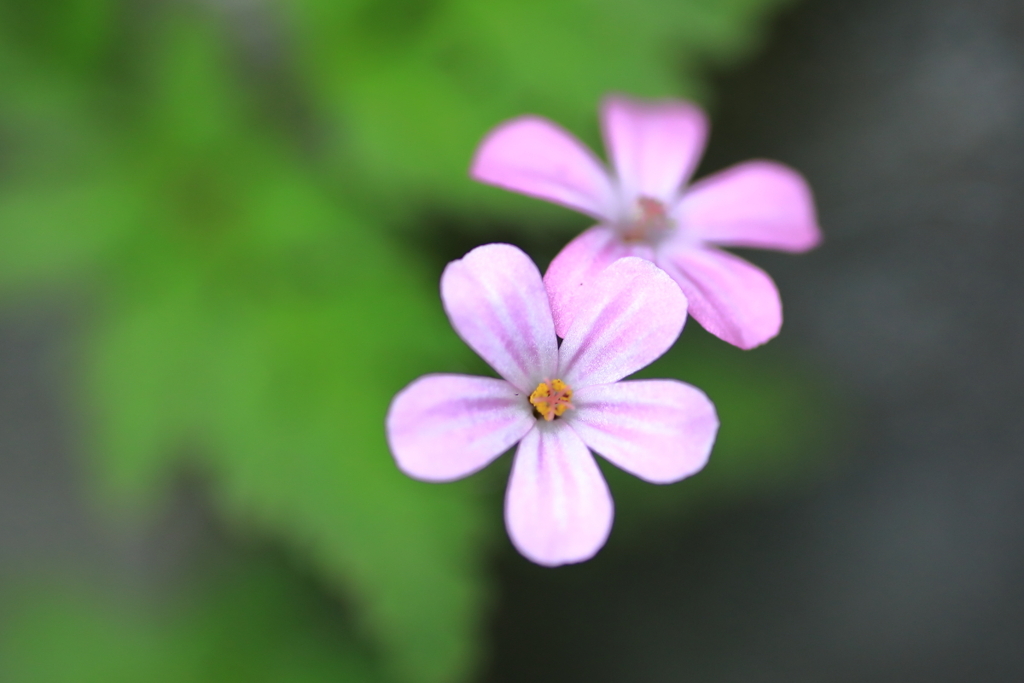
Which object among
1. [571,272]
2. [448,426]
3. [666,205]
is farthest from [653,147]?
[448,426]

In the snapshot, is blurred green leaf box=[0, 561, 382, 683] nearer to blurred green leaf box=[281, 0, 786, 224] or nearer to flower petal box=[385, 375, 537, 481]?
blurred green leaf box=[281, 0, 786, 224]

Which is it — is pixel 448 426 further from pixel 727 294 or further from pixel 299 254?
pixel 299 254

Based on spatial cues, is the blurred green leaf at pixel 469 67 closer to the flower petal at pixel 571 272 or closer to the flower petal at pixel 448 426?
the flower petal at pixel 571 272

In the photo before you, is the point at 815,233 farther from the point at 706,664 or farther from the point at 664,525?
the point at 706,664

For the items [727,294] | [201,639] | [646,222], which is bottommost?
[201,639]

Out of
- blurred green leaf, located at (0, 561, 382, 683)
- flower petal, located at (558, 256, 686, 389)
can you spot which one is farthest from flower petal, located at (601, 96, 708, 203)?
blurred green leaf, located at (0, 561, 382, 683)

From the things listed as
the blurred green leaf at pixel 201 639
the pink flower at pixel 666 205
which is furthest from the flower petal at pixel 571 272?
the blurred green leaf at pixel 201 639
